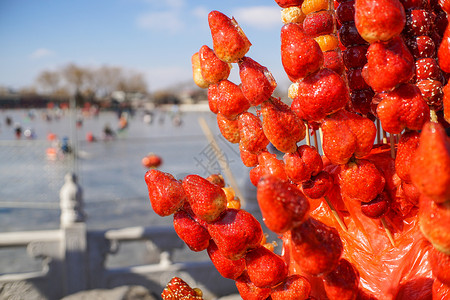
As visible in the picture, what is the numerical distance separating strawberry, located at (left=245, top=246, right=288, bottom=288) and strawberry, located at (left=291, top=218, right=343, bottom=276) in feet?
0.39

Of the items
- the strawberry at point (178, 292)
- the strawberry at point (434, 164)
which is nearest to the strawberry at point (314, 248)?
the strawberry at point (434, 164)

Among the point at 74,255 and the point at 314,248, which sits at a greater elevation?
the point at 314,248

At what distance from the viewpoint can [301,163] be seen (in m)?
0.70

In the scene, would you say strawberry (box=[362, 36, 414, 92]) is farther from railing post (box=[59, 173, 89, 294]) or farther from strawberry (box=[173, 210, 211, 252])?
railing post (box=[59, 173, 89, 294])

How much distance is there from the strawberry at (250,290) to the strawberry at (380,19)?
18.0 inches

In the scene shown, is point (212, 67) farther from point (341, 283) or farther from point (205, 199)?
point (341, 283)

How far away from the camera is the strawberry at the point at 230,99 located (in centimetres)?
76

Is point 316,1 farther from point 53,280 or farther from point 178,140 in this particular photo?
point 178,140

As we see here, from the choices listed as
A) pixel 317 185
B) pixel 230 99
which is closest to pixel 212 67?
pixel 230 99

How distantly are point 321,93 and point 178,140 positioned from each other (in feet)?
53.5

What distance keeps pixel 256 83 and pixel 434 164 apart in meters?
0.32

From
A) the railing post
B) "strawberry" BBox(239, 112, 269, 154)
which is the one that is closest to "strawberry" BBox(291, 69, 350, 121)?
"strawberry" BBox(239, 112, 269, 154)

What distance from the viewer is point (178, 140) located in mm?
16797

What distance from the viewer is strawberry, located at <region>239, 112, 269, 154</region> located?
75cm
